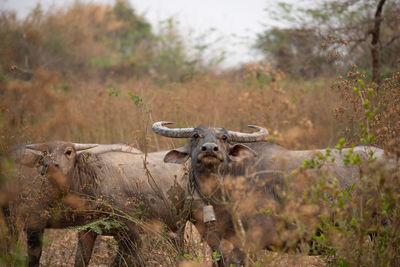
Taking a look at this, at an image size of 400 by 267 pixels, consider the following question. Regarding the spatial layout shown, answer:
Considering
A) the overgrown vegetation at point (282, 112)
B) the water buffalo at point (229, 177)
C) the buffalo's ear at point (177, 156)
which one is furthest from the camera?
the buffalo's ear at point (177, 156)

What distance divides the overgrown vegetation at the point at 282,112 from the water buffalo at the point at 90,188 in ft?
0.99

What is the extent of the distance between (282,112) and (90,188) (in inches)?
114

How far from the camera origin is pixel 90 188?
4.19 meters

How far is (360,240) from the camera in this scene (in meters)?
2.27

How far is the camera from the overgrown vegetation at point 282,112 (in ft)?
7.51

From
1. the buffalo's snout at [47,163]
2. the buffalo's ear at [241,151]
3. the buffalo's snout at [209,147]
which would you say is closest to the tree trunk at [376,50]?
the buffalo's ear at [241,151]

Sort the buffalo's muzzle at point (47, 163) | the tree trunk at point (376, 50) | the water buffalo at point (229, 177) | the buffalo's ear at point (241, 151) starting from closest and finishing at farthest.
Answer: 1. the water buffalo at point (229, 177)
2. the buffalo's ear at point (241, 151)
3. the buffalo's muzzle at point (47, 163)
4. the tree trunk at point (376, 50)

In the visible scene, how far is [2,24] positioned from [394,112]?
1022 centimetres

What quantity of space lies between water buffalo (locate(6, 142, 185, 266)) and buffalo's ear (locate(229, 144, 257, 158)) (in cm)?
78

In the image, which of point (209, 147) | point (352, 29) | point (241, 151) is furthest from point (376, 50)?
point (209, 147)

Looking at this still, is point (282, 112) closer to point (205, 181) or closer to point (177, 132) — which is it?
point (177, 132)

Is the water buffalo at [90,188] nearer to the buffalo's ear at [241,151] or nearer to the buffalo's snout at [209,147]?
the buffalo's ear at [241,151]

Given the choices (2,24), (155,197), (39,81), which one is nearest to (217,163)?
(155,197)

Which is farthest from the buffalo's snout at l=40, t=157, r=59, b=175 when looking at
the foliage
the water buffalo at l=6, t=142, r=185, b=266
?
the foliage
